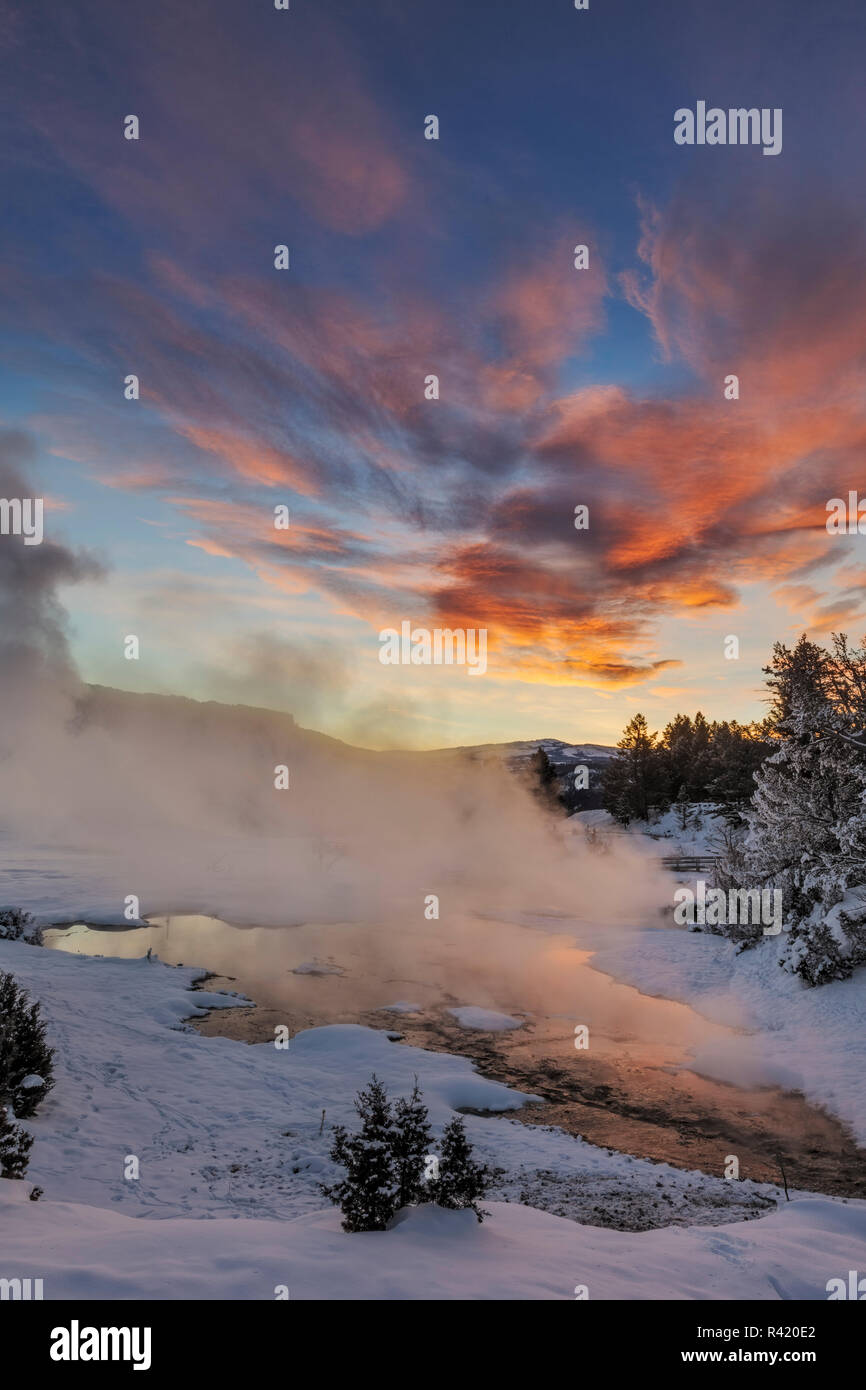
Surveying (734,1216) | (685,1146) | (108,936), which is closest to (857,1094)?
(685,1146)

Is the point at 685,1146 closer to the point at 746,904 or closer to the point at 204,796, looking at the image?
the point at 746,904

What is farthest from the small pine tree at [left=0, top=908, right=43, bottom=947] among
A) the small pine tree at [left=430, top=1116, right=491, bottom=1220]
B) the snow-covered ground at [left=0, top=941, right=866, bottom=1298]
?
the small pine tree at [left=430, top=1116, right=491, bottom=1220]

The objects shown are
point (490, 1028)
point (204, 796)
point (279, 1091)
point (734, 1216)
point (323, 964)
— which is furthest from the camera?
point (204, 796)

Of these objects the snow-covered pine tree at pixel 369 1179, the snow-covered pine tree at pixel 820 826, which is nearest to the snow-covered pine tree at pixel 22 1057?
the snow-covered pine tree at pixel 369 1179

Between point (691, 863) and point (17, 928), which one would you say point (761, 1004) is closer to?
point (17, 928)

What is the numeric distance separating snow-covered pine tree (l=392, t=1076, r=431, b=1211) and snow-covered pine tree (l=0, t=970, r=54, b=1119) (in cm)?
737

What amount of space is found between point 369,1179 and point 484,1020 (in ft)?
45.1

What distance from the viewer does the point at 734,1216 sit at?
1005cm

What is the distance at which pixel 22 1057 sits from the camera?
1330 centimetres

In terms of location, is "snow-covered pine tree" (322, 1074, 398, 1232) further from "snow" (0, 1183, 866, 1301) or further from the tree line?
the tree line

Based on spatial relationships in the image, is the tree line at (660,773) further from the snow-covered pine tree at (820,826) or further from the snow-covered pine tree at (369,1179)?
the snow-covered pine tree at (369,1179)

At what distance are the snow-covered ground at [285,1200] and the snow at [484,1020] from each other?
9.64 feet
